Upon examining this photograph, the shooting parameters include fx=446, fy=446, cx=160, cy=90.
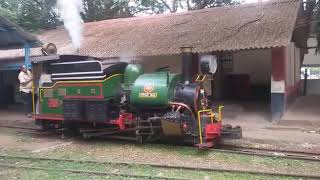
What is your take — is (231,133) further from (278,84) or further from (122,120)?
(278,84)

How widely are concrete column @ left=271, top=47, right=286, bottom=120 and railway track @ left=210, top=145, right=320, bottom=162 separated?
13.8ft

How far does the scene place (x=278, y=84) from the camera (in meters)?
14.8

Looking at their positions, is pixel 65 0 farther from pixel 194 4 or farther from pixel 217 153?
pixel 194 4

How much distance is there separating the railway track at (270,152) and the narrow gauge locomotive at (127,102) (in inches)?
18.6

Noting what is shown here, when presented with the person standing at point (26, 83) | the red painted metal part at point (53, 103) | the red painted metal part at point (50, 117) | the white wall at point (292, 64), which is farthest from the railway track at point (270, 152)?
the person standing at point (26, 83)

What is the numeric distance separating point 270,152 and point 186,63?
288cm

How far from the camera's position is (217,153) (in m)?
10.3

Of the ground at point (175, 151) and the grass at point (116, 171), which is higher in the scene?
the ground at point (175, 151)

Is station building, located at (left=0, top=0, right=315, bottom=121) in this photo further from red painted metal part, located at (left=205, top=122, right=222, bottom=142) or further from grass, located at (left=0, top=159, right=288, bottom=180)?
grass, located at (left=0, top=159, right=288, bottom=180)

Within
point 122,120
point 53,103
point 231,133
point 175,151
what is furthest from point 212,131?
point 53,103

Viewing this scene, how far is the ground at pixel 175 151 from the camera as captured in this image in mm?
8773

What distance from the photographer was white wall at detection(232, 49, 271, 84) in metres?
20.0

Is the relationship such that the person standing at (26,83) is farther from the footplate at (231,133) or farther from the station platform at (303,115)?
the station platform at (303,115)

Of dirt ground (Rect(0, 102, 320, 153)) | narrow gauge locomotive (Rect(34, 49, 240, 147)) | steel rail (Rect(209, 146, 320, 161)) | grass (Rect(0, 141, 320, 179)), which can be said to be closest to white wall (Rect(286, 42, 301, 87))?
dirt ground (Rect(0, 102, 320, 153))
